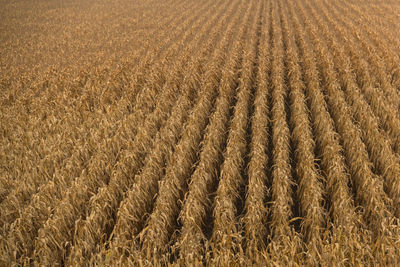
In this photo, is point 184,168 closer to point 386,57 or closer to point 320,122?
point 320,122

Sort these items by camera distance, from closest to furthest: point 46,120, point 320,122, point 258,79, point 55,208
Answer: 1. point 55,208
2. point 320,122
3. point 46,120
4. point 258,79

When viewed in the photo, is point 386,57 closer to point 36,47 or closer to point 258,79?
point 258,79

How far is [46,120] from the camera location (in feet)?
22.8

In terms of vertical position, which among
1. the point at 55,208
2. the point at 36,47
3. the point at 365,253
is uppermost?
the point at 36,47

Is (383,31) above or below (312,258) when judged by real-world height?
above

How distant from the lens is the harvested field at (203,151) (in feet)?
12.6

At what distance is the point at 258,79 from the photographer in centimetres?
886

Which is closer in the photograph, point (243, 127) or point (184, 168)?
point (184, 168)

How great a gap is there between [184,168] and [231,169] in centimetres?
87

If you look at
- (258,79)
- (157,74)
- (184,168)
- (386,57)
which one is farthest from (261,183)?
(386,57)

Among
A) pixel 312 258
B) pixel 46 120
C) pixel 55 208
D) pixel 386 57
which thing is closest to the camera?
pixel 312 258

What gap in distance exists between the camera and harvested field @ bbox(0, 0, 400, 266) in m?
3.84

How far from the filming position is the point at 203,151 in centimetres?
545

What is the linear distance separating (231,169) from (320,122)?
2.62 meters
